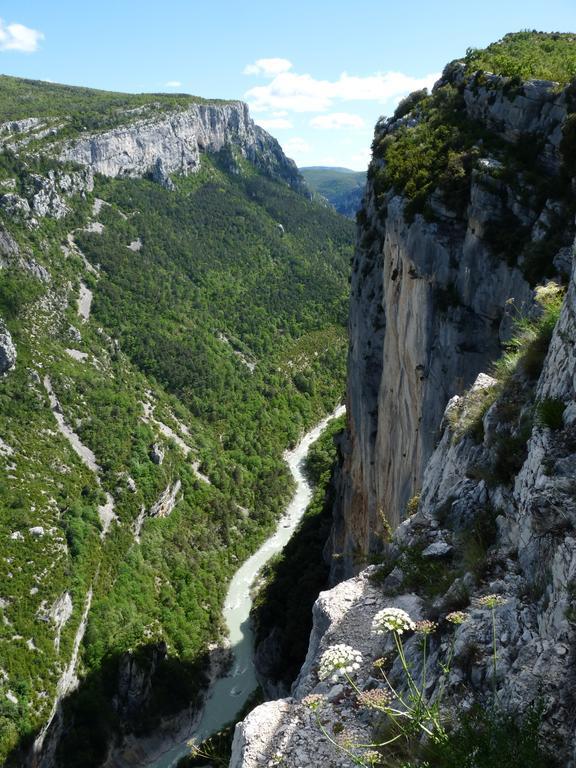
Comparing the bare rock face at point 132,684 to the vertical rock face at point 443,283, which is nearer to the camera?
the vertical rock face at point 443,283

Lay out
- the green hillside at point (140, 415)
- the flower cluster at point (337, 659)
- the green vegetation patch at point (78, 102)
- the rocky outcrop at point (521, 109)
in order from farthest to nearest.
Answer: the green vegetation patch at point (78, 102) < the green hillside at point (140, 415) < the rocky outcrop at point (521, 109) < the flower cluster at point (337, 659)

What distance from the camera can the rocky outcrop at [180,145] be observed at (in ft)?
365

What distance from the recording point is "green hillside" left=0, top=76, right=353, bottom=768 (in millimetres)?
43250

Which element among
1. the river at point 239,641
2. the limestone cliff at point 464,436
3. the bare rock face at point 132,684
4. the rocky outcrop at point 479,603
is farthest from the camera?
the river at point 239,641

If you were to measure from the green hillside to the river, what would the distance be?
145cm

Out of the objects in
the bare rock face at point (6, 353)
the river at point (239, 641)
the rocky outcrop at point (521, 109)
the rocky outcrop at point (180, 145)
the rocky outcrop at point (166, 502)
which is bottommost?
the river at point (239, 641)

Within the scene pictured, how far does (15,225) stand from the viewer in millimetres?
79750

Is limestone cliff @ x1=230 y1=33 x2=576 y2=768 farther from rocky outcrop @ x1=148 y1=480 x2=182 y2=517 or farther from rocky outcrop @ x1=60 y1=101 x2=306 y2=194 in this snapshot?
rocky outcrop @ x1=60 y1=101 x2=306 y2=194

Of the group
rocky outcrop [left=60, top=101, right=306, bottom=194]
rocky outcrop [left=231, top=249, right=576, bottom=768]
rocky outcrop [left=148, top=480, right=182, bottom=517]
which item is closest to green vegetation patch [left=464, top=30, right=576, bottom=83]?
A: rocky outcrop [left=231, top=249, right=576, bottom=768]

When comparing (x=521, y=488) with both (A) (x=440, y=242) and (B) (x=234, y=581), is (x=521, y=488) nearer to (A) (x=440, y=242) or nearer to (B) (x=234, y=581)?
(A) (x=440, y=242)

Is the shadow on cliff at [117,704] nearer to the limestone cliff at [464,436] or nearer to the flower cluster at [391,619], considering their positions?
the limestone cliff at [464,436]

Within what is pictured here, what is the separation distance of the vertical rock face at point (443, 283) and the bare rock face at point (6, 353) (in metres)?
42.6

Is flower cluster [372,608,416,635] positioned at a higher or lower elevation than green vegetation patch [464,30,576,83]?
lower

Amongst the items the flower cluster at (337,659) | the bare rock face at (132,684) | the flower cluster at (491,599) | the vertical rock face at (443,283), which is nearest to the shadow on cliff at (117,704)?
the bare rock face at (132,684)
